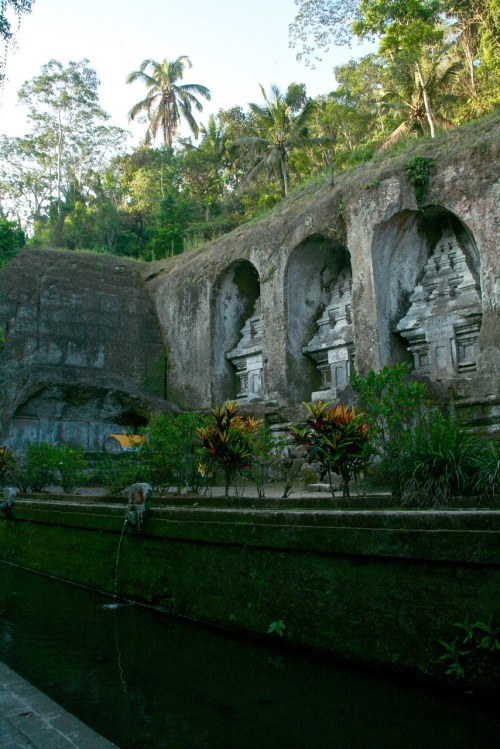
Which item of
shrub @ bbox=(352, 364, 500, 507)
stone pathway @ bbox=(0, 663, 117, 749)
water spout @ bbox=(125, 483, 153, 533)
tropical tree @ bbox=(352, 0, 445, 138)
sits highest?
tropical tree @ bbox=(352, 0, 445, 138)

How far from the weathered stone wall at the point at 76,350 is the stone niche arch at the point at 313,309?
12.2ft

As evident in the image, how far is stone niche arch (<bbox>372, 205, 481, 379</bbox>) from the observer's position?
13203 mm

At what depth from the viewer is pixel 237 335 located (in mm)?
18391

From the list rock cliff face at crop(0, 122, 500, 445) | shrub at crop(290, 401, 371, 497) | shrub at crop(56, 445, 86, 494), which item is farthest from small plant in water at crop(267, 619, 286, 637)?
shrub at crop(56, 445, 86, 494)

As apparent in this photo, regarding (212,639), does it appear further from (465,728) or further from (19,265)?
(19,265)

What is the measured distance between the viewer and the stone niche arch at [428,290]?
13203 mm

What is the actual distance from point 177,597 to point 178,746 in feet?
7.44

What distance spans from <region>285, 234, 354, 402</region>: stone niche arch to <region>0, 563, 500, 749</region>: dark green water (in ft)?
36.5

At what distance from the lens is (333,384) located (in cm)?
1561

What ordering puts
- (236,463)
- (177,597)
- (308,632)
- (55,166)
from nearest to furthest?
1. (308,632)
2. (177,597)
3. (236,463)
4. (55,166)

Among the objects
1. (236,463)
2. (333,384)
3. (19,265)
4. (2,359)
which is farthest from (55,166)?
(236,463)

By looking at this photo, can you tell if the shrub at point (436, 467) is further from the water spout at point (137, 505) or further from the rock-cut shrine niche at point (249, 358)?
the rock-cut shrine niche at point (249, 358)

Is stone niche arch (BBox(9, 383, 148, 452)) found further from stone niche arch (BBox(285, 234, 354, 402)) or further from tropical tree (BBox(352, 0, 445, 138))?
tropical tree (BBox(352, 0, 445, 138))

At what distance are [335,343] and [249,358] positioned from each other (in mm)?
2948
